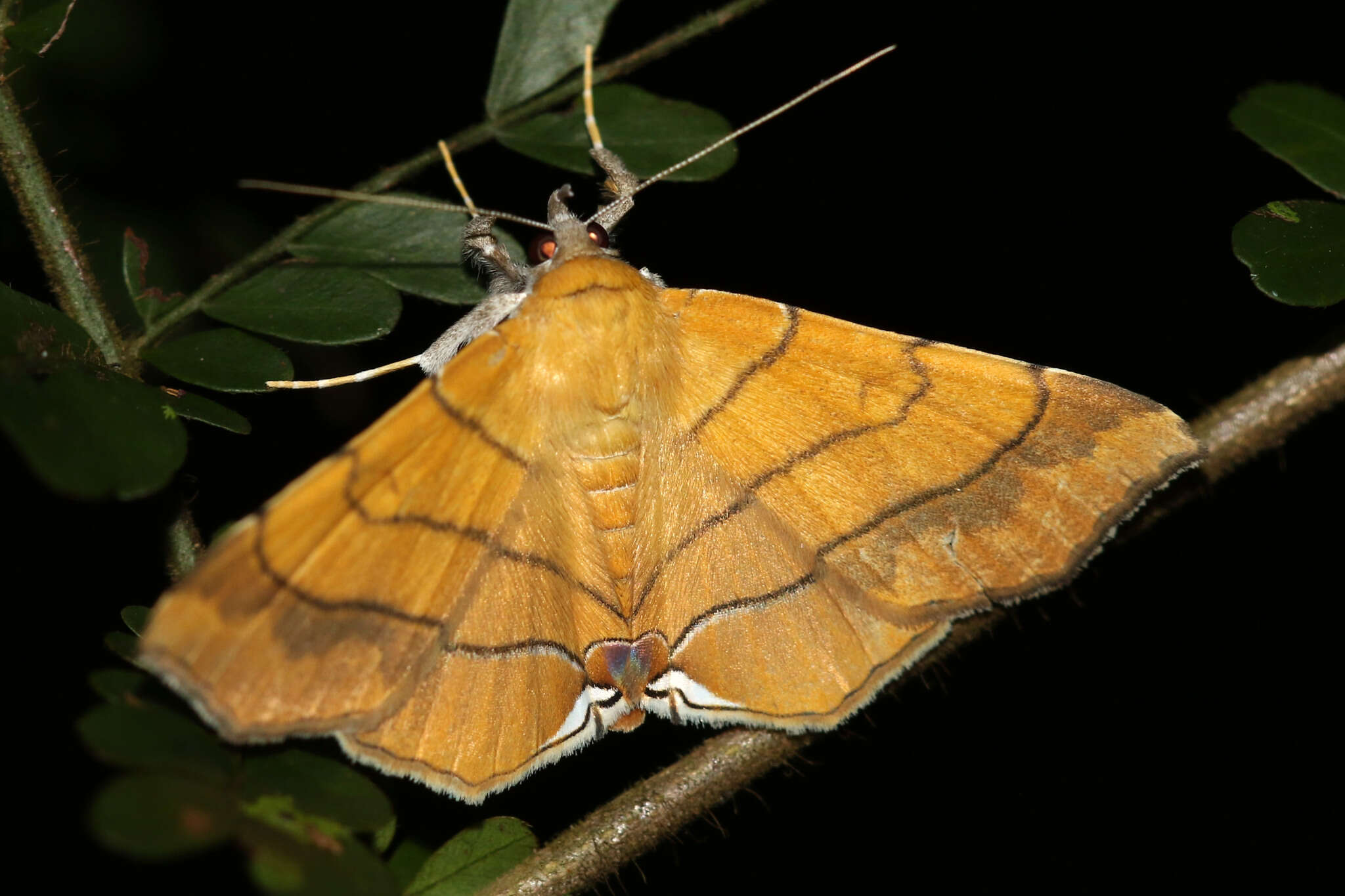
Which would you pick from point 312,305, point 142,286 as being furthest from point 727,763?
point 142,286

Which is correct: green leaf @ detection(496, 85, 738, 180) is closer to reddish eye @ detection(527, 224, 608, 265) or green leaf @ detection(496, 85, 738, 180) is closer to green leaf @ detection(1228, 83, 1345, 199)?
reddish eye @ detection(527, 224, 608, 265)

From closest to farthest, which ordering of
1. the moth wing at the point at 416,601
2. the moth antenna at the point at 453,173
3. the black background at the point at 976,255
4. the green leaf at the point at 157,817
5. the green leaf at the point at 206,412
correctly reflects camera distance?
the green leaf at the point at 157,817 < the moth wing at the point at 416,601 < the green leaf at the point at 206,412 < the moth antenna at the point at 453,173 < the black background at the point at 976,255

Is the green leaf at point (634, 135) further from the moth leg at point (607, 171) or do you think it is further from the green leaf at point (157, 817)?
the green leaf at point (157, 817)

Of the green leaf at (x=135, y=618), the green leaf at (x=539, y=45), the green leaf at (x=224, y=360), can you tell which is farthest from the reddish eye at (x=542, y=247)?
the green leaf at (x=135, y=618)

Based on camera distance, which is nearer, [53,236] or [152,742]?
[152,742]

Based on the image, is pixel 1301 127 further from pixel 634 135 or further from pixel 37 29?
pixel 37 29
